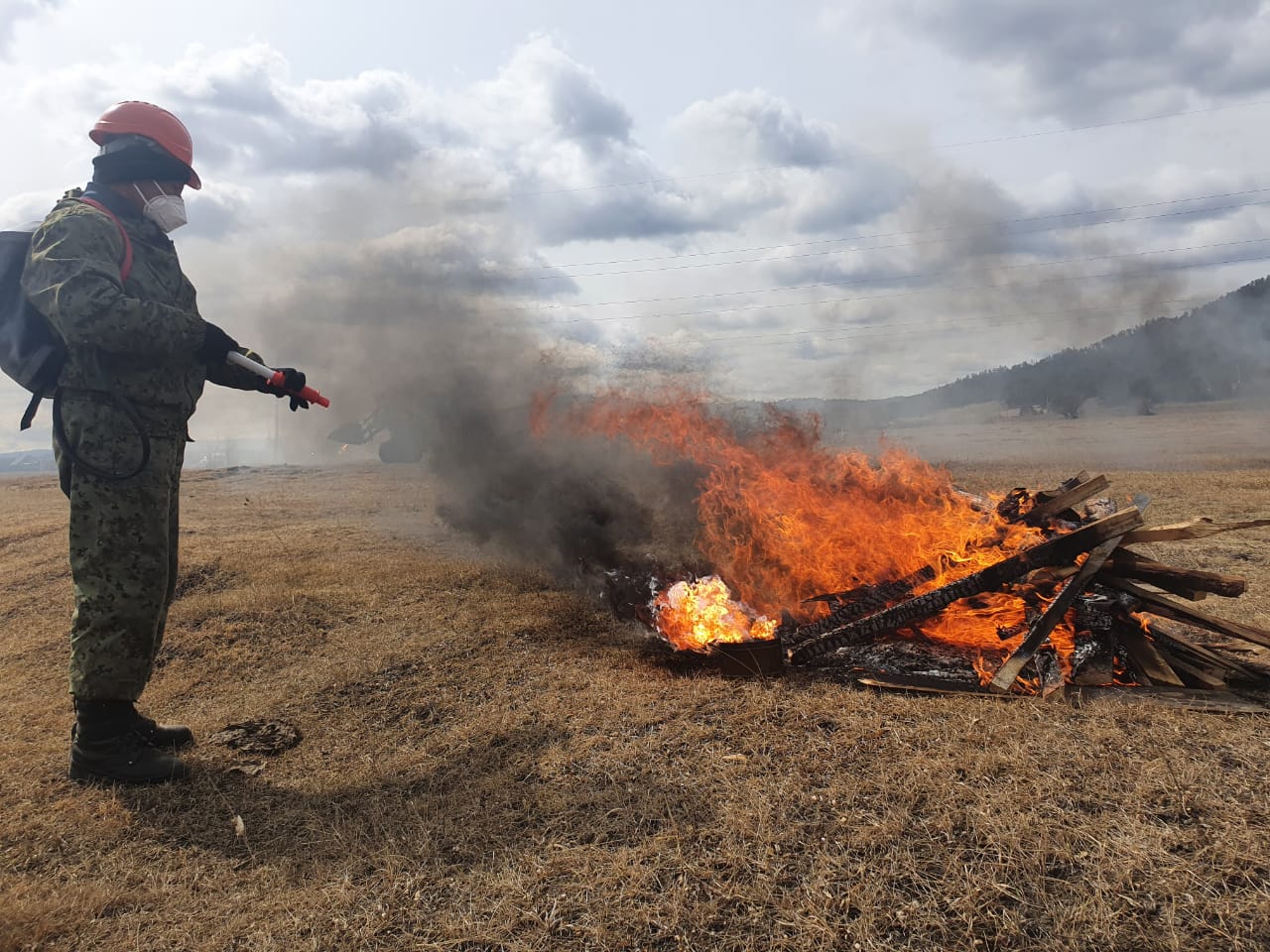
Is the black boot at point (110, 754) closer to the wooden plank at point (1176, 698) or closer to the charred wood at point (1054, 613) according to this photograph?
the charred wood at point (1054, 613)

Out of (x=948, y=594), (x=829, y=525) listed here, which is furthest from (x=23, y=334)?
(x=829, y=525)

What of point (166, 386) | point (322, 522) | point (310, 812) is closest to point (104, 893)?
point (310, 812)

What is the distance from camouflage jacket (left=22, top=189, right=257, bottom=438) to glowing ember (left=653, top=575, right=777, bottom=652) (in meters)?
4.25

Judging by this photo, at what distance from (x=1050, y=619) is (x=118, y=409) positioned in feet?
20.4

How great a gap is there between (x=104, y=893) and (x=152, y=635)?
1.45 meters

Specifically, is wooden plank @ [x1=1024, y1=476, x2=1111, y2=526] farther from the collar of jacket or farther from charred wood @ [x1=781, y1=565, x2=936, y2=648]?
the collar of jacket

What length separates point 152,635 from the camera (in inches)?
157

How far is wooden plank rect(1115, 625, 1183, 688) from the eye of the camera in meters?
4.75

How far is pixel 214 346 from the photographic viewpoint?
4.03 meters

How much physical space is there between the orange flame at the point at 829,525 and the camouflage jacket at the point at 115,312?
17.0 feet

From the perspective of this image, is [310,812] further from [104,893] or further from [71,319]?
[71,319]

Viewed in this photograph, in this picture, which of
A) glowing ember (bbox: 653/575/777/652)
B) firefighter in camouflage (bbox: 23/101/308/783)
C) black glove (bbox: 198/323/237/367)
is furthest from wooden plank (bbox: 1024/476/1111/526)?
black glove (bbox: 198/323/237/367)

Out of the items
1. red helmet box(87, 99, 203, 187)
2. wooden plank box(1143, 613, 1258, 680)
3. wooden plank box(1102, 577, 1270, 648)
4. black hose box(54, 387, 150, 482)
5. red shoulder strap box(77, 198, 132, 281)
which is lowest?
wooden plank box(1143, 613, 1258, 680)

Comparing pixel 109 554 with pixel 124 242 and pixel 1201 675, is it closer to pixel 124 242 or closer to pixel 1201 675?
pixel 124 242
